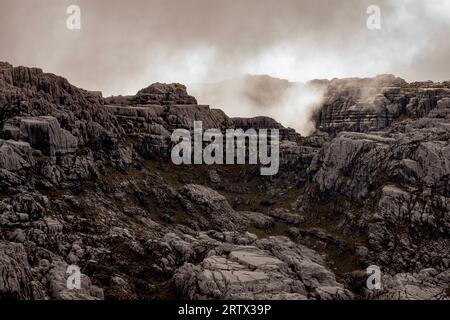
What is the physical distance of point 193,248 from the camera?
19588 cm

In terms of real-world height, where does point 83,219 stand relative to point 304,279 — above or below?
above

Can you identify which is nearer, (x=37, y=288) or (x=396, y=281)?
(x=37, y=288)

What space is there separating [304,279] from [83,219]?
84921 millimetres

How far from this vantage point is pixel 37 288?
466ft
